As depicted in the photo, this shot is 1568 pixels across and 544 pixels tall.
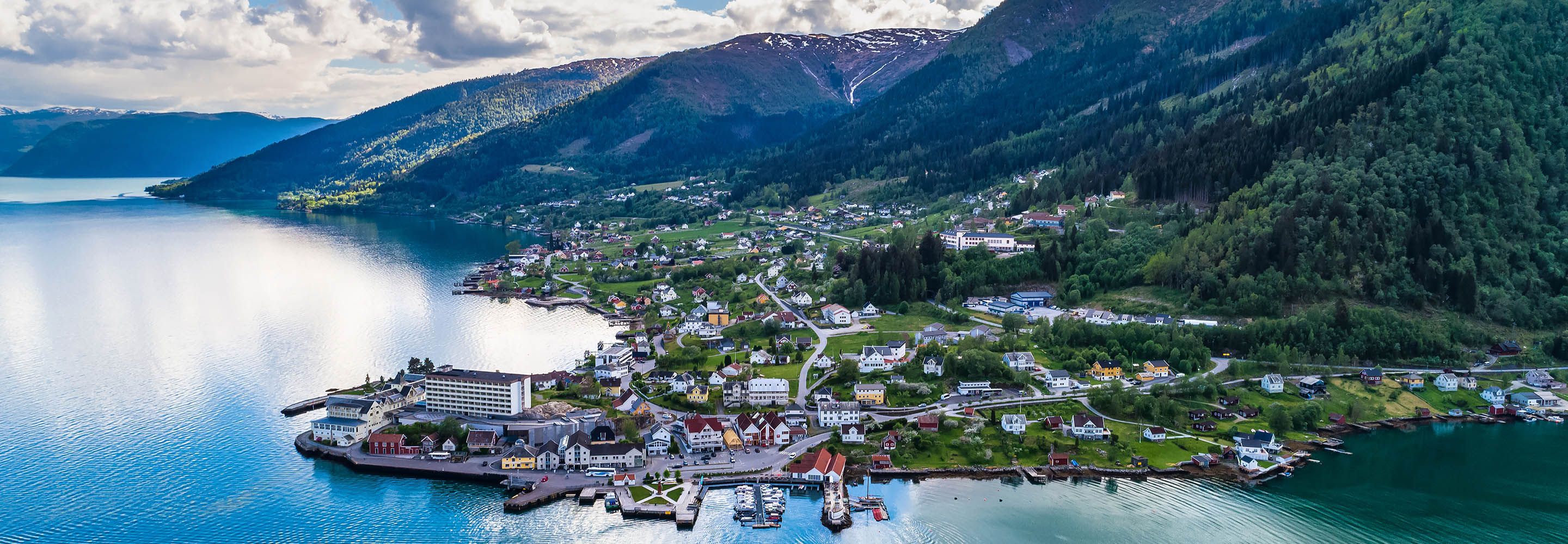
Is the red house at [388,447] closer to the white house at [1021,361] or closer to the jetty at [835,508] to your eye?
the jetty at [835,508]

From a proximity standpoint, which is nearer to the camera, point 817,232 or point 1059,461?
point 1059,461

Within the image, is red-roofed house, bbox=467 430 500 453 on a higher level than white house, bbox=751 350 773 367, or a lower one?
lower

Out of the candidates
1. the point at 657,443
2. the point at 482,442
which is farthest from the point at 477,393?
the point at 657,443

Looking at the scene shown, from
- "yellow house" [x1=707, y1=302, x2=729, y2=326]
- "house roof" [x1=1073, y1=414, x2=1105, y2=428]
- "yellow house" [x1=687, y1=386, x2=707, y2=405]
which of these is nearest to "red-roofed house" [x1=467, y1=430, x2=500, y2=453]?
"yellow house" [x1=687, y1=386, x2=707, y2=405]

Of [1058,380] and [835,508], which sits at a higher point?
[1058,380]

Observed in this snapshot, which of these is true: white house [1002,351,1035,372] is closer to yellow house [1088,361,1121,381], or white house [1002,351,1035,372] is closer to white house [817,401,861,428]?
yellow house [1088,361,1121,381]

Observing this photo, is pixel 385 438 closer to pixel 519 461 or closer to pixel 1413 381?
pixel 519 461
